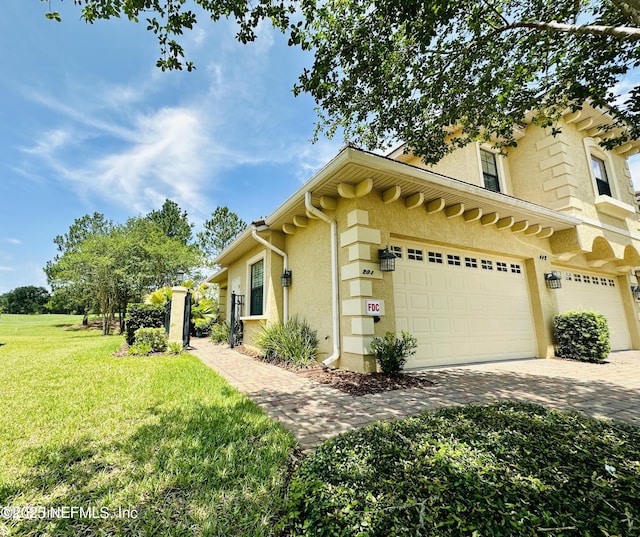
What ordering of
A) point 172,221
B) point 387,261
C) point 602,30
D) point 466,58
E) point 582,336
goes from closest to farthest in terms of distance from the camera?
point 602,30 < point 466,58 < point 387,261 < point 582,336 < point 172,221

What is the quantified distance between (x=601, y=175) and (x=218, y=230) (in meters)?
24.7

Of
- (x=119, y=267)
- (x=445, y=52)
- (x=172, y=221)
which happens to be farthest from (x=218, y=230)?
(x=445, y=52)

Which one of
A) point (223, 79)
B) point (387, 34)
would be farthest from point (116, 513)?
point (223, 79)

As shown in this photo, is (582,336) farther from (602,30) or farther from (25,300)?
(25,300)

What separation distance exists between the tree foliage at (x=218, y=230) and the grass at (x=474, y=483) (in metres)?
25.3

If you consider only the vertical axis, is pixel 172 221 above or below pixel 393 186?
above

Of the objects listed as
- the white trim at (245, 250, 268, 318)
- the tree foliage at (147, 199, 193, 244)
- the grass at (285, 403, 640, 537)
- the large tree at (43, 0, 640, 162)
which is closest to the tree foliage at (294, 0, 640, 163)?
the large tree at (43, 0, 640, 162)

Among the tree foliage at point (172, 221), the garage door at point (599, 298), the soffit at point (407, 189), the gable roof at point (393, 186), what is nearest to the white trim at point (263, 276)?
the gable roof at point (393, 186)

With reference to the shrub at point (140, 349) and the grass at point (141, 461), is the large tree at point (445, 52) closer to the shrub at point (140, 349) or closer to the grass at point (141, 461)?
the grass at point (141, 461)

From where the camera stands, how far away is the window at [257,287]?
947 cm

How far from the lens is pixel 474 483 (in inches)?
63.6

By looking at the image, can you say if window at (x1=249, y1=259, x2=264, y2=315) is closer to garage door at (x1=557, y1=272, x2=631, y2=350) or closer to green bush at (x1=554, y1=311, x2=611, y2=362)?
green bush at (x1=554, y1=311, x2=611, y2=362)

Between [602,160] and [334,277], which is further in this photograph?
[602,160]

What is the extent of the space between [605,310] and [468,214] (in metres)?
7.51
